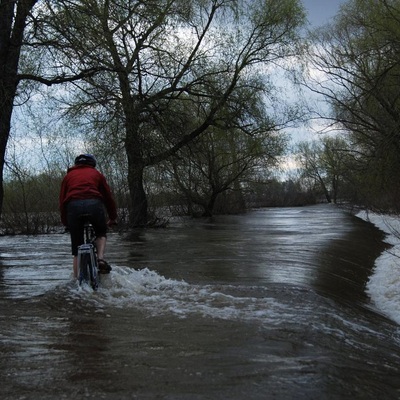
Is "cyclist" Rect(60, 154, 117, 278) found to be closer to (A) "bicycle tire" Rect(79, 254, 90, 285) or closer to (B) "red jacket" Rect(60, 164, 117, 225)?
(B) "red jacket" Rect(60, 164, 117, 225)

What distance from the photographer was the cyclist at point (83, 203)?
6.22 m

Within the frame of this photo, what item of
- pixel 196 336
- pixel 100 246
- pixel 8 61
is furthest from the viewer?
pixel 8 61

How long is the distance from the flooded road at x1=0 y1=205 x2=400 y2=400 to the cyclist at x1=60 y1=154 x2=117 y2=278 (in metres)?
0.58

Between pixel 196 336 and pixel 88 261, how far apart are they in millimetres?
2067

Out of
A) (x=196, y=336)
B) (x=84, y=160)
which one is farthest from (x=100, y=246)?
(x=196, y=336)

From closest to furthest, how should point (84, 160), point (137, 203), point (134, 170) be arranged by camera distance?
1. point (84, 160)
2. point (134, 170)
3. point (137, 203)

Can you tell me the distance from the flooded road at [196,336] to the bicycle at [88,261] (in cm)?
13

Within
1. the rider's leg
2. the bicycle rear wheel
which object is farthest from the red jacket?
the bicycle rear wheel

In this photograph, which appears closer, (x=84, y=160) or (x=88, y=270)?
(x=88, y=270)

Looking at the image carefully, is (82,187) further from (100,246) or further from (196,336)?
(196,336)

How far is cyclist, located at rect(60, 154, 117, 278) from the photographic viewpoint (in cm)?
622

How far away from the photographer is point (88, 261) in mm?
6113

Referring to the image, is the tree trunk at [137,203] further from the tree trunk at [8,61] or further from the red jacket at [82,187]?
the red jacket at [82,187]

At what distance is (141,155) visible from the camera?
16.7 m
